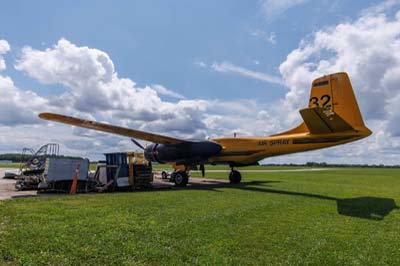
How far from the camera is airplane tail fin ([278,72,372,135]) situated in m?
13.5

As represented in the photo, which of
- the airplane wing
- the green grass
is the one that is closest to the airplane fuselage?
the airplane wing

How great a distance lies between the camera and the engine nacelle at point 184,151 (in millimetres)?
20438

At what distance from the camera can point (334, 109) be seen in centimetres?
1486

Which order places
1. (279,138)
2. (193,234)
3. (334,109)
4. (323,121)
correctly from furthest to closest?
(279,138) → (334,109) → (323,121) → (193,234)

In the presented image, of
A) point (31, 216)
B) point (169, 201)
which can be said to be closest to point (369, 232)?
point (169, 201)

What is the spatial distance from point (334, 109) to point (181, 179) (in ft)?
34.4

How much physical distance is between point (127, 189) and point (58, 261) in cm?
1231

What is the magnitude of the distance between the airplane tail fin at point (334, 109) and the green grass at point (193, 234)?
4.55 metres

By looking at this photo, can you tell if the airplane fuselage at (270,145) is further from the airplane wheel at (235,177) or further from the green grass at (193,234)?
the green grass at (193,234)

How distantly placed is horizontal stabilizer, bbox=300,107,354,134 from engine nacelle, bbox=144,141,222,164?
7642 mm

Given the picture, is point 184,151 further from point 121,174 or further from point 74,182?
point 74,182

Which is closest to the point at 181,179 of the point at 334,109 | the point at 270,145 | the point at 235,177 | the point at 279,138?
the point at 235,177

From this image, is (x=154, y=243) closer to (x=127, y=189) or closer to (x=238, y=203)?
(x=238, y=203)

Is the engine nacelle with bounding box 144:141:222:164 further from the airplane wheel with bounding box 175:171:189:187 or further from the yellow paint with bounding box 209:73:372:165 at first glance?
the yellow paint with bounding box 209:73:372:165
